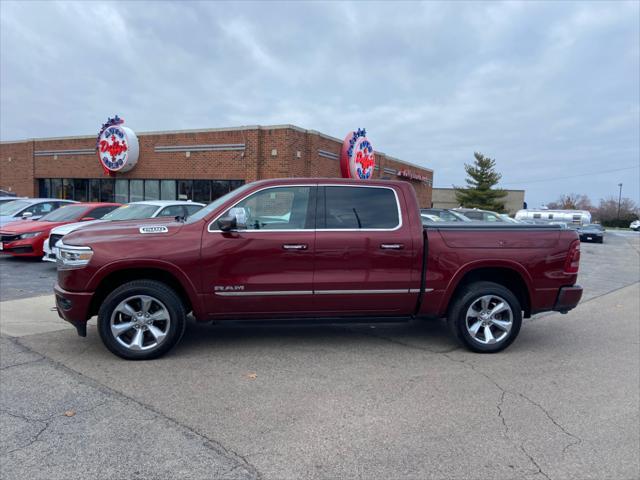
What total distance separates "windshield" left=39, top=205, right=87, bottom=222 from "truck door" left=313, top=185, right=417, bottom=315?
9244mm

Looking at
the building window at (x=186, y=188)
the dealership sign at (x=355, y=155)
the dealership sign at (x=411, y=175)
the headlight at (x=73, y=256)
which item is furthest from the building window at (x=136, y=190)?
the headlight at (x=73, y=256)

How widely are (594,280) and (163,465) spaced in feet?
40.7

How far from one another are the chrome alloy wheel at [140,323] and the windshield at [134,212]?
5667mm

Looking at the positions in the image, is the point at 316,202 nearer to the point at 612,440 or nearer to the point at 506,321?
the point at 506,321

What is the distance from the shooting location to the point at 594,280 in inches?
489

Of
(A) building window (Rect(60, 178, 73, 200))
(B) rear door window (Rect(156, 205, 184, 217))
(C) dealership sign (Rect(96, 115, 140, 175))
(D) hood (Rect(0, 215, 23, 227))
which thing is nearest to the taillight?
(B) rear door window (Rect(156, 205, 184, 217))

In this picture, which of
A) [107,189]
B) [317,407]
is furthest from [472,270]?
[107,189]

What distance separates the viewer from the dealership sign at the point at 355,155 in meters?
23.4

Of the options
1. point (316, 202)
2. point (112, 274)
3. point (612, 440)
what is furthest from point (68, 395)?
point (612, 440)

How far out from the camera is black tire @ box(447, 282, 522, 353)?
5.35 meters

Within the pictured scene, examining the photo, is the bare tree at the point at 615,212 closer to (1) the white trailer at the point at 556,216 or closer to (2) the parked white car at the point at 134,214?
(1) the white trailer at the point at 556,216

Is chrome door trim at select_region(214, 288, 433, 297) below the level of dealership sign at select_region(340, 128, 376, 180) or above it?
below

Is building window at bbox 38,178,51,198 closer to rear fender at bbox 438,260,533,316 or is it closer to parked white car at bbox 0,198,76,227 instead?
parked white car at bbox 0,198,76,227

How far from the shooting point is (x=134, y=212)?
10562mm
